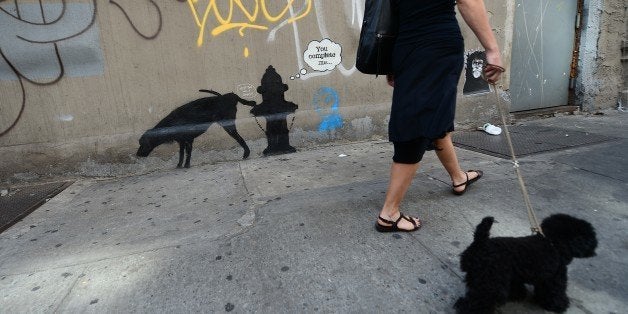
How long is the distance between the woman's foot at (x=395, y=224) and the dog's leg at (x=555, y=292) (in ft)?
2.70

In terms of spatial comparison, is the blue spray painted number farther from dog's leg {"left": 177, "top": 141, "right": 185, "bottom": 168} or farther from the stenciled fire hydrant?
dog's leg {"left": 177, "top": 141, "right": 185, "bottom": 168}

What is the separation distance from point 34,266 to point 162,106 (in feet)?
6.72

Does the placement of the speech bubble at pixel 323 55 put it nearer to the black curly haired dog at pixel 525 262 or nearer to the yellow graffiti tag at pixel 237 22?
the yellow graffiti tag at pixel 237 22

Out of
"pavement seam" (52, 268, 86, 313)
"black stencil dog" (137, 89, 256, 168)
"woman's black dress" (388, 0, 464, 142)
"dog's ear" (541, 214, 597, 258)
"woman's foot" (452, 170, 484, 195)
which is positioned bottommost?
"pavement seam" (52, 268, 86, 313)

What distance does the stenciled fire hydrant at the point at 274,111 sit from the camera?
4301mm

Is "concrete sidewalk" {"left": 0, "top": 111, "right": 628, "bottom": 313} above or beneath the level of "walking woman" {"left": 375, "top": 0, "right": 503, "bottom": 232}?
beneath

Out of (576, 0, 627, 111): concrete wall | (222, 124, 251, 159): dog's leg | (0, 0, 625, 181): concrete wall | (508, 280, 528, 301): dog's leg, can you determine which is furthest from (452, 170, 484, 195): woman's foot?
(576, 0, 627, 111): concrete wall

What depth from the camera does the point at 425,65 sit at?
2.17m

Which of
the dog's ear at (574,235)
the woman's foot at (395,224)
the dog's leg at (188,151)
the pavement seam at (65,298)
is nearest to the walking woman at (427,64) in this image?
the woman's foot at (395,224)

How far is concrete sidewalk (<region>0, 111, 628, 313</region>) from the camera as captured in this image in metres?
1.91

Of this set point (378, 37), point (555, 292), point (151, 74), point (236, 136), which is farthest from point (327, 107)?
point (555, 292)

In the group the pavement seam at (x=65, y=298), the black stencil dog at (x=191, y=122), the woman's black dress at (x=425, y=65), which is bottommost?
the pavement seam at (x=65, y=298)

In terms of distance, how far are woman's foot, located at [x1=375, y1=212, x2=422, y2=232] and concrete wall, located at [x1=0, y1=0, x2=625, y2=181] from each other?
7.25ft

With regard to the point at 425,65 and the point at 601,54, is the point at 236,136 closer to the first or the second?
the point at 425,65
